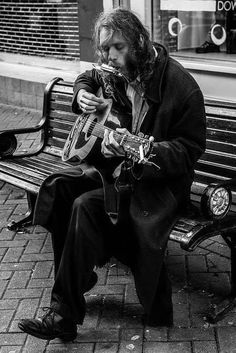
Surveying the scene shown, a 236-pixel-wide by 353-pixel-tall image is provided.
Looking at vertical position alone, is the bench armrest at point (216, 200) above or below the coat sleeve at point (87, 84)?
below

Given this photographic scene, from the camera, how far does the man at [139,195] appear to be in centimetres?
325

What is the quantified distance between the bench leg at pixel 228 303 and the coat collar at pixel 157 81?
85cm

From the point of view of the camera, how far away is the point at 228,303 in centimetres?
356

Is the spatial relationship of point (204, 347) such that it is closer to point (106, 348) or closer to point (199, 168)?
point (106, 348)

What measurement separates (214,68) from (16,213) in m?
Result: 2.31

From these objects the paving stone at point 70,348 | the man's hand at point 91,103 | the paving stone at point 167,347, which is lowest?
the paving stone at point 70,348

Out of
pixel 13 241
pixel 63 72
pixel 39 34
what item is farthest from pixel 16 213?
pixel 39 34

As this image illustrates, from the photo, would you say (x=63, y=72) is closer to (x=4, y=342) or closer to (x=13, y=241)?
(x=13, y=241)

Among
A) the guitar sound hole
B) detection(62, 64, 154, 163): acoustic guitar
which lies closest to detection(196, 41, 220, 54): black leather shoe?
detection(62, 64, 154, 163): acoustic guitar

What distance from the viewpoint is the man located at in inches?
128

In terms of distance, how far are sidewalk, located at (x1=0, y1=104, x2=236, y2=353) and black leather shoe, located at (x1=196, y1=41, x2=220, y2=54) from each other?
8.45 ft

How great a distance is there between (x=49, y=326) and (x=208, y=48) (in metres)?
3.97

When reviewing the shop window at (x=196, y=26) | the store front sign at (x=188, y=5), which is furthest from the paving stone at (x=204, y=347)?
the store front sign at (x=188, y=5)

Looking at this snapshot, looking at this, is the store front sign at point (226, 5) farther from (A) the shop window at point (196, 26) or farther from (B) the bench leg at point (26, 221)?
(B) the bench leg at point (26, 221)
